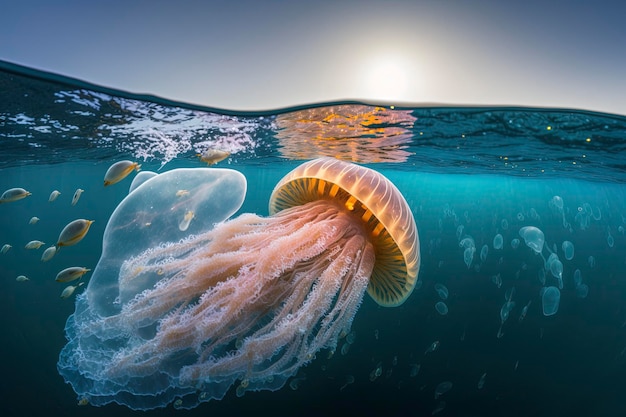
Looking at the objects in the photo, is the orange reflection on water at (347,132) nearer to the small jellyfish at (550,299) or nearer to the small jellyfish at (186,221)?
the small jellyfish at (186,221)

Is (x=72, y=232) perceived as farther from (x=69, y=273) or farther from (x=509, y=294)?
(x=509, y=294)

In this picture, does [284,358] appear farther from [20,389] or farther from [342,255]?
[20,389]

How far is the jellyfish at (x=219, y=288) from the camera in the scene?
2.30 metres

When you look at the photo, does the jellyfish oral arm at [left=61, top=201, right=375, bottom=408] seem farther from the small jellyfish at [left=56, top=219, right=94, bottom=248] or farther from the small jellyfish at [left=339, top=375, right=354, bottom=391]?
the small jellyfish at [left=339, top=375, right=354, bottom=391]

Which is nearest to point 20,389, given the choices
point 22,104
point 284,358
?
point 22,104

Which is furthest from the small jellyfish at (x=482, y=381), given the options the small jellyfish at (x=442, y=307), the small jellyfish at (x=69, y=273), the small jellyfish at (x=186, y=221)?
Answer: the small jellyfish at (x=69, y=273)

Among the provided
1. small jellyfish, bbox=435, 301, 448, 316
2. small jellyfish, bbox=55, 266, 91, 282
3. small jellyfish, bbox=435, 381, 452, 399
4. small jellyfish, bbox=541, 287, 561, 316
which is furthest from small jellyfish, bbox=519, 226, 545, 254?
small jellyfish, bbox=55, 266, 91, 282

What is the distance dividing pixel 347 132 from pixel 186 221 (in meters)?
6.85

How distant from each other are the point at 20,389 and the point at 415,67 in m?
9.37

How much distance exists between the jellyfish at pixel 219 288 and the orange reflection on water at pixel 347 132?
3999mm

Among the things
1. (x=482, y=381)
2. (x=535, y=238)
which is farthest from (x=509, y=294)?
(x=482, y=381)

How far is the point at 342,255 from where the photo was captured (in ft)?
9.27

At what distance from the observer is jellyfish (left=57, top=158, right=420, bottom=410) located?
2297 mm

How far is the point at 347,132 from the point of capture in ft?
30.2
